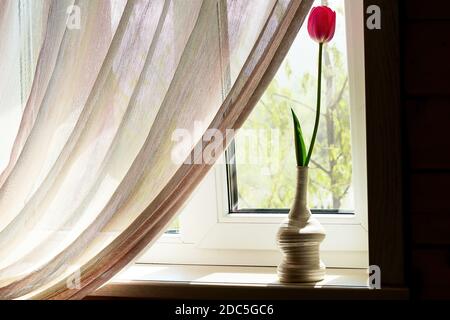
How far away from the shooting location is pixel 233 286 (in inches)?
57.7

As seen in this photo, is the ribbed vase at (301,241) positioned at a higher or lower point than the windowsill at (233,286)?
higher

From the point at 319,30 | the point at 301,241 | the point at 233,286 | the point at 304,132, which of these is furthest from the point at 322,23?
the point at 233,286

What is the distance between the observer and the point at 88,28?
4.65ft

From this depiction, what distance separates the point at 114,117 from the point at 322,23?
45 cm

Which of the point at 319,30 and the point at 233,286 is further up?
the point at 319,30

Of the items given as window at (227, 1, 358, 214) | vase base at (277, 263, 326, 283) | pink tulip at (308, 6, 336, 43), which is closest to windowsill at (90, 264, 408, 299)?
vase base at (277, 263, 326, 283)

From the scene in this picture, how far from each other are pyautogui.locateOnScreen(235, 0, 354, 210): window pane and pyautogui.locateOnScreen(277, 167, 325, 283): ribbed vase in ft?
0.58

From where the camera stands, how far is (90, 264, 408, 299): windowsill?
1.42 meters

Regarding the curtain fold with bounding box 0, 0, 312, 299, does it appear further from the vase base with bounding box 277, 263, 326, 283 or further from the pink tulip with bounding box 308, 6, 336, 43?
the vase base with bounding box 277, 263, 326, 283

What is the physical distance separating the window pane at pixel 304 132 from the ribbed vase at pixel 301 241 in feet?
0.58

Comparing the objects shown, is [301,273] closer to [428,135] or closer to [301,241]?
[301,241]

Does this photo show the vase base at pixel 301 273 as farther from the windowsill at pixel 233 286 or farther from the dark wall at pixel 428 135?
the dark wall at pixel 428 135

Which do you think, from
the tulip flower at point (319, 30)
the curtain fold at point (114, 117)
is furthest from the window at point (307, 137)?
the curtain fold at point (114, 117)

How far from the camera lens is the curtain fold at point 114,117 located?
137cm
